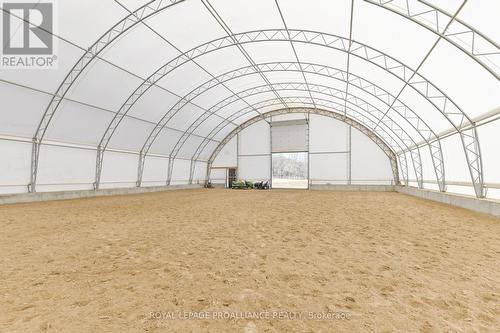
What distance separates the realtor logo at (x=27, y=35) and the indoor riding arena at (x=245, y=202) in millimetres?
78

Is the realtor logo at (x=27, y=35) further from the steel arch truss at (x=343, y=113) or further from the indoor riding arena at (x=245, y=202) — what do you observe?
the steel arch truss at (x=343, y=113)

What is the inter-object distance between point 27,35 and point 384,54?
19581 millimetres

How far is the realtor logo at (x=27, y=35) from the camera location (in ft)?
39.0

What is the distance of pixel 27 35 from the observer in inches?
512

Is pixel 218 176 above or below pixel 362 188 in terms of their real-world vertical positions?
above

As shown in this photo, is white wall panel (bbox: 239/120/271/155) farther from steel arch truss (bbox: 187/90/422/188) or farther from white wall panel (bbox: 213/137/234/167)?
steel arch truss (bbox: 187/90/422/188)

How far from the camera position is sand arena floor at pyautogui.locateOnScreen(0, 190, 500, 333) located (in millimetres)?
3572

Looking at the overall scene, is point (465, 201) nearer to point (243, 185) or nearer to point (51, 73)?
point (243, 185)

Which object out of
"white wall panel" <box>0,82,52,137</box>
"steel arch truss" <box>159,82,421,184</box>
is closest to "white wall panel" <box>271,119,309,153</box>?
"steel arch truss" <box>159,82,421,184</box>

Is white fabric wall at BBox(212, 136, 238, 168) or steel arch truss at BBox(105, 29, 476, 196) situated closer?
steel arch truss at BBox(105, 29, 476, 196)

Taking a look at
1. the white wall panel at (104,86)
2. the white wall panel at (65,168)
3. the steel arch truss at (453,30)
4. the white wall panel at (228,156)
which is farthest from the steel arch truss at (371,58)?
the white wall panel at (228,156)

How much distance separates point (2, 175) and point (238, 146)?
2616 cm

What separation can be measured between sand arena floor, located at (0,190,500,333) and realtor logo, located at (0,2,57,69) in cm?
964

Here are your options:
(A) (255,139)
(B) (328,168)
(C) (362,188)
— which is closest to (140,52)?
(A) (255,139)
